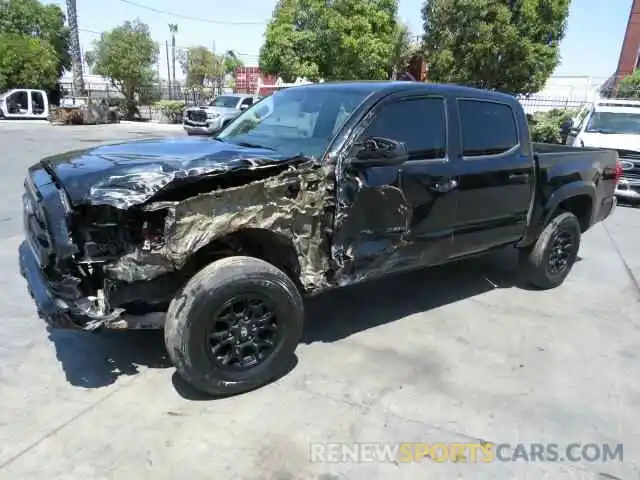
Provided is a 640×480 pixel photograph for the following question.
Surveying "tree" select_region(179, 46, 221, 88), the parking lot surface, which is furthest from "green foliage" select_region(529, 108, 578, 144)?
"tree" select_region(179, 46, 221, 88)

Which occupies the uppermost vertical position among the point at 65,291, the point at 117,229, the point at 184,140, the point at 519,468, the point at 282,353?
the point at 184,140

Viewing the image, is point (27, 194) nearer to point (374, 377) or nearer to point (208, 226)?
point (208, 226)

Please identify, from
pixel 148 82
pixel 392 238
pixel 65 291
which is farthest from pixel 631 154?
pixel 148 82

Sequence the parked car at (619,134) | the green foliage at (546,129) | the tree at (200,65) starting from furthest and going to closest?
1. the tree at (200,65)
2. the green foliage at (546,129)
3. the parked car at (619,134)

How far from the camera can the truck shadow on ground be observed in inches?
139

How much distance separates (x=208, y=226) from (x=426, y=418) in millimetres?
1686

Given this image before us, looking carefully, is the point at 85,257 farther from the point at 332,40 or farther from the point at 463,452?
the point at 332,40

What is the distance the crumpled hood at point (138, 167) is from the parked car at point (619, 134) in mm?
9176

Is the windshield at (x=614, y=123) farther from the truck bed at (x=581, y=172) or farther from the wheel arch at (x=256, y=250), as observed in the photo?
the wheel arch at (x=256, y=250)

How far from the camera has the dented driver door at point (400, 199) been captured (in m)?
3.48

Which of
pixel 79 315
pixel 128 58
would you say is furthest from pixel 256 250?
pixel 128 58

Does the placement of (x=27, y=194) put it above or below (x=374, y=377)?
above

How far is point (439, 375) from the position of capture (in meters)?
3.63

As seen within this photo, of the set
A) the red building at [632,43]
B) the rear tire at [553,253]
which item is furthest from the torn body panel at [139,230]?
the red building at [632,43]
